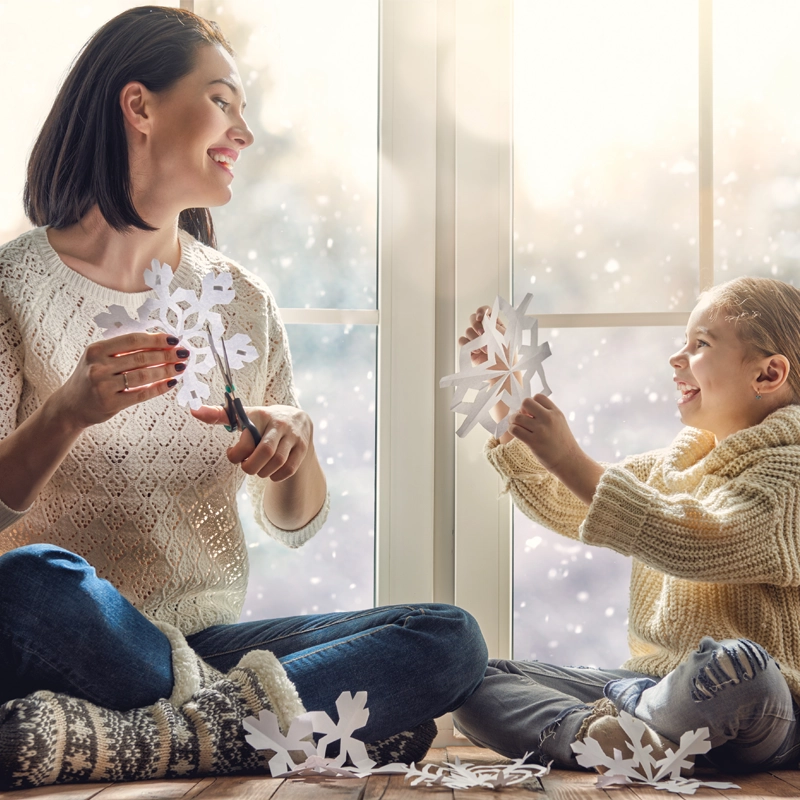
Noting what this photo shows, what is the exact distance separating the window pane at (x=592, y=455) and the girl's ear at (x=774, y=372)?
0.22 metres

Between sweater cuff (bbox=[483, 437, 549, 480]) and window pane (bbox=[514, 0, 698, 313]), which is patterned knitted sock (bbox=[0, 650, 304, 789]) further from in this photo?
window pane (bbox=[514, 0, 698, 313])

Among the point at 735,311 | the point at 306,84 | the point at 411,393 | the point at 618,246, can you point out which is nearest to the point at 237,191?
the point at 306,84

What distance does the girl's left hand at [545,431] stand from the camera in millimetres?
1218

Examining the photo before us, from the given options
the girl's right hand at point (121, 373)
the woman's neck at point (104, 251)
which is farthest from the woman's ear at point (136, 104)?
the girl's right hand at point (121, 373)

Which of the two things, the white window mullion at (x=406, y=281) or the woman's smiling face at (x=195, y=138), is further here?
the white window mullion at (x=406, y=281)

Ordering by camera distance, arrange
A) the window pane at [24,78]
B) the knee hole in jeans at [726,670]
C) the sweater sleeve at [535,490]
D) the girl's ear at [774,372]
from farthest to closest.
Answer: the window pane at [24,78]
the sweater sleeve at [535,490]
the girl's ear at [774,372]
the knee hole in jeans at [726,670]

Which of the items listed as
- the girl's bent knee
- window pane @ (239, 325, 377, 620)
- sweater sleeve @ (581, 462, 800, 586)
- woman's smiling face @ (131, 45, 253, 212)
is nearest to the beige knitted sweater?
sweater sleeve @ (581, 462, 800, 586)

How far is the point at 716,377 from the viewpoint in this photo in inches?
51.3

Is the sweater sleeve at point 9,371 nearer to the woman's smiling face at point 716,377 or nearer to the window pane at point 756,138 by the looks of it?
the woman's smiling face at point 716,377

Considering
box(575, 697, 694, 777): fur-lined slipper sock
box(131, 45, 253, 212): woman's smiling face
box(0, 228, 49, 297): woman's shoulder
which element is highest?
box(131, 45, 253, 212): woman's smiling face

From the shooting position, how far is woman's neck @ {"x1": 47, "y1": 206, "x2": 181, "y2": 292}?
125cm

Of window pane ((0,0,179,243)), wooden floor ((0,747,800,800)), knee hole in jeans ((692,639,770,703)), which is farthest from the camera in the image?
window pane ((0,0,179,243))

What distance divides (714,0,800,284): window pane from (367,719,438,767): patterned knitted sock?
91 centimetres

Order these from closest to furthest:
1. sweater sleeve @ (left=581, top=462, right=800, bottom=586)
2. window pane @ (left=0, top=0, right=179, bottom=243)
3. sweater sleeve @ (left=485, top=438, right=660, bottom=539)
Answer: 1. sweater sleeve @ (left=581, top=462, right=800, bottom=586)
2. sweater sleeve @ (left=485, top=438, right=660, bottom=539)
3. window pane @ (left=0, top=0, right=179, bottom=243)
